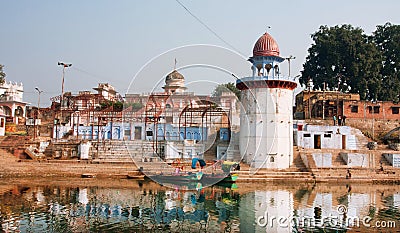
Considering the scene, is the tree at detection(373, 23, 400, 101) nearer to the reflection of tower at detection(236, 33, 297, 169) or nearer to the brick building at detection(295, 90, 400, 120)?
the brick building at detection(295, 90, 400, 120)

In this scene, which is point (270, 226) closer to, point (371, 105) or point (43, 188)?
point (43, 188)

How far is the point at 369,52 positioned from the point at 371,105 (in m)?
6.31

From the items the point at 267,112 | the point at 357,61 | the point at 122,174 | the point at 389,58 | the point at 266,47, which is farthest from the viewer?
the point at 389,58

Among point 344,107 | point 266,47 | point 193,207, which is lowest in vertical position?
point 193,207

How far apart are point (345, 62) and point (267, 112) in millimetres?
17821

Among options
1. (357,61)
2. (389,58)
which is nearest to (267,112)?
(357,61)

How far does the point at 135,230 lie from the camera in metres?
14.3

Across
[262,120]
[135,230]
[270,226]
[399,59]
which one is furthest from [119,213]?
[399,59]

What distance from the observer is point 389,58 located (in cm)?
4391

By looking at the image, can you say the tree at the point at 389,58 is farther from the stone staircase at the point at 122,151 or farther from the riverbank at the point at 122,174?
the stone staircase at the point at 122,151

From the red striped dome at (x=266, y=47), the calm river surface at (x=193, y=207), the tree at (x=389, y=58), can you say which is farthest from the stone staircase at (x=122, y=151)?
the tree at (x=389, y=58)

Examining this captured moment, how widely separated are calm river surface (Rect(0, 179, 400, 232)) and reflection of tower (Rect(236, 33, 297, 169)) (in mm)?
3547

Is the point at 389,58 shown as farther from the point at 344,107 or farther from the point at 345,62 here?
the point at 344,107

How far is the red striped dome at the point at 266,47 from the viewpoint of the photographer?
29.5 meters
